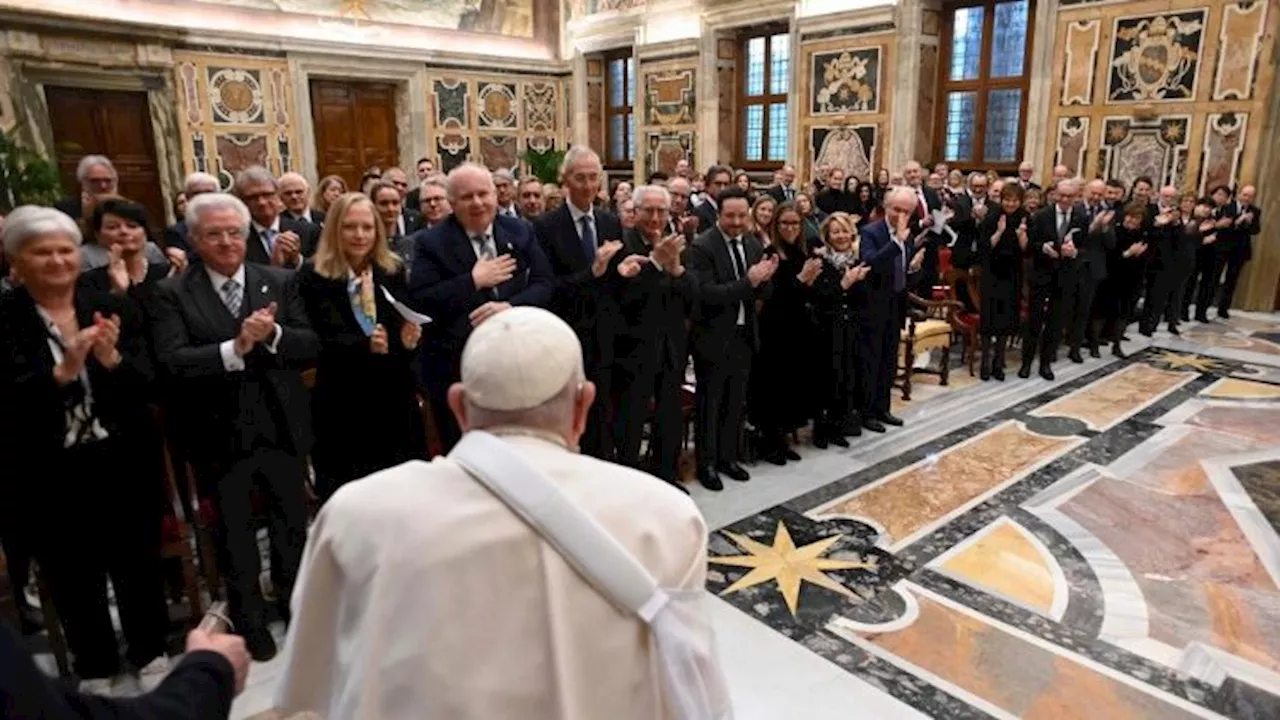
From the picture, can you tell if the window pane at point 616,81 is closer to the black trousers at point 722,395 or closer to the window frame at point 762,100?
the window frame at point 762,100

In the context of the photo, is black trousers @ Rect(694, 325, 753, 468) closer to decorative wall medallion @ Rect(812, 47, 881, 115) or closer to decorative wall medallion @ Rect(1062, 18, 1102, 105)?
decorative wall medallion @ Rect(1062, 18, 1102, 105)

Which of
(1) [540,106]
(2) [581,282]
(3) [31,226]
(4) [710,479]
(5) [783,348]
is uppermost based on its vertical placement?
(1) [540,106]

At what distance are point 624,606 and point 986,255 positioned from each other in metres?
6.73

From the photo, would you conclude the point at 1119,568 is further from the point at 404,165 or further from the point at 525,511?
the point at 404,165

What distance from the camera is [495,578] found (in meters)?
1.20

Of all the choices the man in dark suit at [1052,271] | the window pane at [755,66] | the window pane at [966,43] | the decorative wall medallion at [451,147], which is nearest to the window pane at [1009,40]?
the window pane at [966,43]

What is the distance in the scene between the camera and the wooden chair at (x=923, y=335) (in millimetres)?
6559

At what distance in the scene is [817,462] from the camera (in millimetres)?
5199

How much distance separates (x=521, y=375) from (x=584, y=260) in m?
3.05

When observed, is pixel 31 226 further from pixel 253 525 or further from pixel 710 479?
pixel 710 479

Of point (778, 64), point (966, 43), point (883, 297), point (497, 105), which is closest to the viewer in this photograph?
point (883, 297)

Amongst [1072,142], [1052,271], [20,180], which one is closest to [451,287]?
[1052,271]

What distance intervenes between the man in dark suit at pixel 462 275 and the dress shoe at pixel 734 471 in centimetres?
171

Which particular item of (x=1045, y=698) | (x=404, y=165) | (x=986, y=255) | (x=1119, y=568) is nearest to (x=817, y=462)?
(x=1119, y=568)
